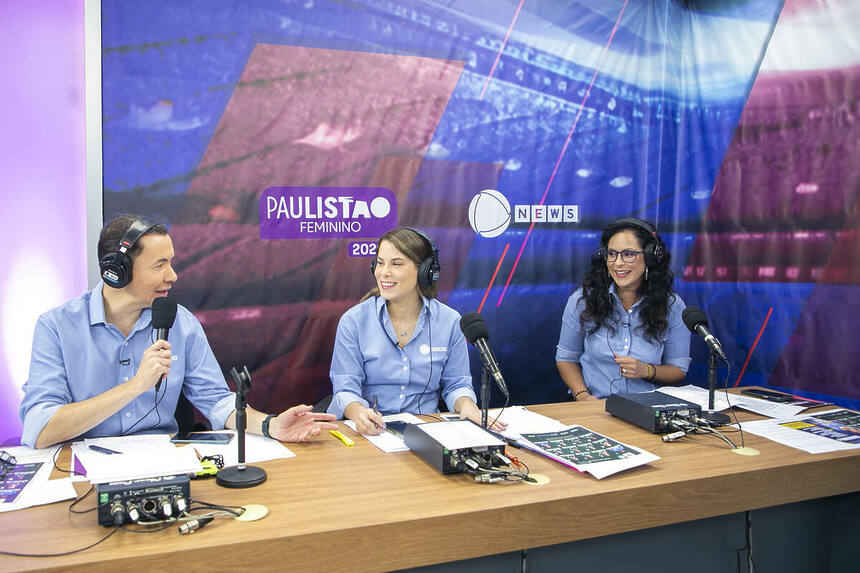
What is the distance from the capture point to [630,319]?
3.26m

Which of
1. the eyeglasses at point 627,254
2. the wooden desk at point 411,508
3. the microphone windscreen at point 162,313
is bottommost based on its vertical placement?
the wooden desk at point 411,508

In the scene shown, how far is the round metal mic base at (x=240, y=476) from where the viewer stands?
1648 millimetres

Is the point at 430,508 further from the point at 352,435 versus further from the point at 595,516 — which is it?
the point at 352,435

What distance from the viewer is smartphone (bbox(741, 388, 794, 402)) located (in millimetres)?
2783

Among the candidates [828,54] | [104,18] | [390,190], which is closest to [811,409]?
[828,54]

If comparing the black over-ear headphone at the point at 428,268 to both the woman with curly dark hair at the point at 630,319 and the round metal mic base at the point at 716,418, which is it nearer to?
the woman with curly dark hair at the point at 630,319

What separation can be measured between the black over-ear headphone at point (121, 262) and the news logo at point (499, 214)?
1.97 m

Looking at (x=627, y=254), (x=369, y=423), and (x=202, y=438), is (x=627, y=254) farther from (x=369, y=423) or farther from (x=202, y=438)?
(x=202, y=438)

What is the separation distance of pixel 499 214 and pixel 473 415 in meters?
1.61

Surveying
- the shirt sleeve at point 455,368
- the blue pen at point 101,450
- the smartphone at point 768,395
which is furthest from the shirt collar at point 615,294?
the blue pen at point 101,450

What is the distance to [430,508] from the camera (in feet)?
5.08

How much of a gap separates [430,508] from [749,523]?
1.20m

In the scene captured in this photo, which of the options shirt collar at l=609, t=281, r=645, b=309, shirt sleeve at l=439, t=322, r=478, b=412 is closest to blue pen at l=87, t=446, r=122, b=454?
shirt sleeve at l=439, t=322, r=478, b=412

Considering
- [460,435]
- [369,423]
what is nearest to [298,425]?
[369,423]
